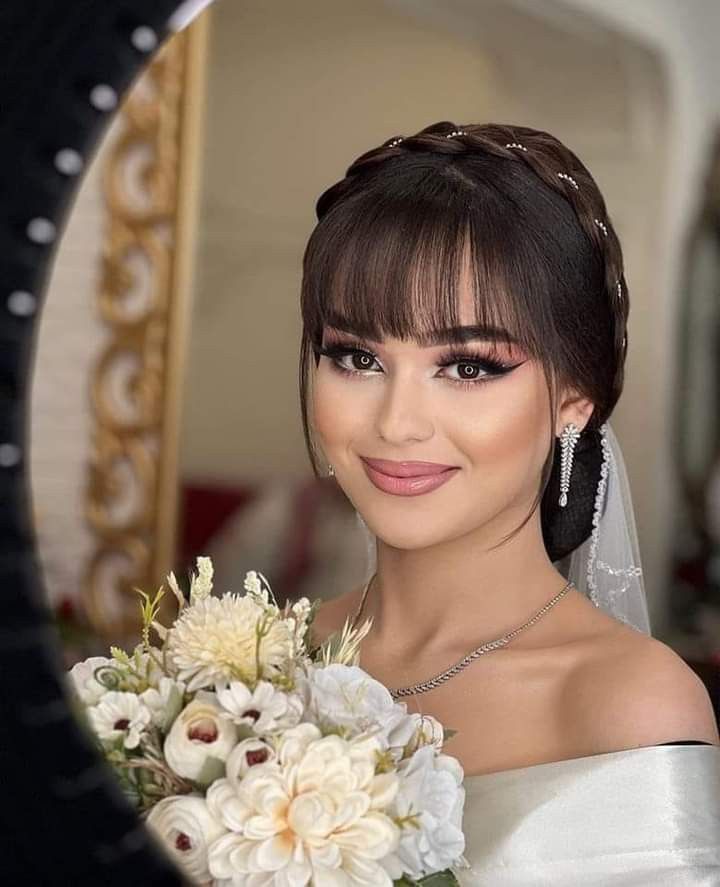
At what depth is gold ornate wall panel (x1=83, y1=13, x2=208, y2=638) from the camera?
418 cm

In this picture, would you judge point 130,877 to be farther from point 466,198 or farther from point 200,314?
point 200,314

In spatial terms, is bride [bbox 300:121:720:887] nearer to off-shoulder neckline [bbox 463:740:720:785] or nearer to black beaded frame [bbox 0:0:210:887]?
off-shoulder neckline [bbox 463:740:720:785]

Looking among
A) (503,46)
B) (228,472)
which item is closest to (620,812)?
(228,472)

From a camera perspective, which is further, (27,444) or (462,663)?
(462,663)

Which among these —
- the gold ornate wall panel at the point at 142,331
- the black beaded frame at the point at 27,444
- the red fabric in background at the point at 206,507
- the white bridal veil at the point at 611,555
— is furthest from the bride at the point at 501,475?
the red fabric in background at the point at 206,507

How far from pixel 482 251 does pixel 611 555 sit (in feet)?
1.79

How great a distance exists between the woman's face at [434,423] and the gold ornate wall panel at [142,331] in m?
2.83

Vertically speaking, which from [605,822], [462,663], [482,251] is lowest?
[605,822]

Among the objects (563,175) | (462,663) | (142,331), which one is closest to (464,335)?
(563,175)

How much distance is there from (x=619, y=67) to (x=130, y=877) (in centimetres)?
426

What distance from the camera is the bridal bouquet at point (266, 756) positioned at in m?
1.04

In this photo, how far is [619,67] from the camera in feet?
15.0

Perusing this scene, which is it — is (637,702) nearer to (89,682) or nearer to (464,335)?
(464,335)

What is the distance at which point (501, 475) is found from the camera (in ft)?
4.64
